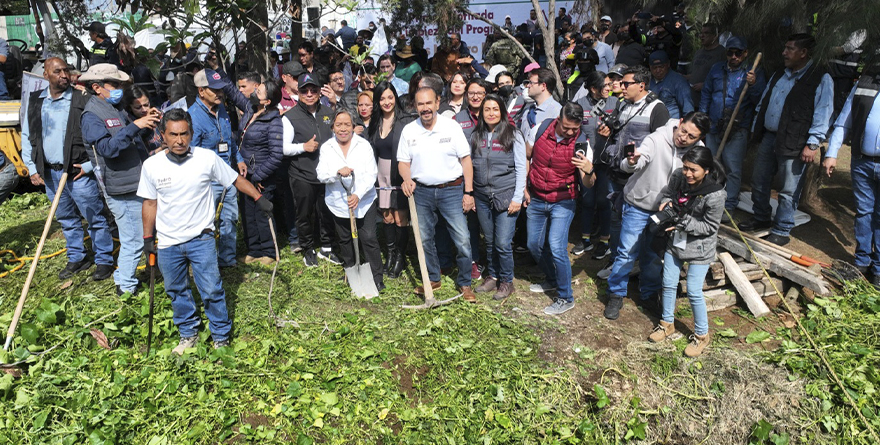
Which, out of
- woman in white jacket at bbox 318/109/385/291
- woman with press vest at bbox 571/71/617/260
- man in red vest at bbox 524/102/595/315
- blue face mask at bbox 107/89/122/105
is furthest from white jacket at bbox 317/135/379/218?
woman with press vest at bbox 571/71/617/260

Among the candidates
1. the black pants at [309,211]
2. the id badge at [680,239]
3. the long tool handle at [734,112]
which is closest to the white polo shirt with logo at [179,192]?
the black pants at [309,211]

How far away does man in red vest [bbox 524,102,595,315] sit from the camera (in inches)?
201

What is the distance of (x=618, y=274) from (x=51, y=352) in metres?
4.96

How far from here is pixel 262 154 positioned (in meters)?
6.42

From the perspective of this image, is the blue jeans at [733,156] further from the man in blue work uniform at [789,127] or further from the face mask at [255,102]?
the face mask at [255,102]

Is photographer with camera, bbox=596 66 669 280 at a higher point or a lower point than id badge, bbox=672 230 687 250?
higher

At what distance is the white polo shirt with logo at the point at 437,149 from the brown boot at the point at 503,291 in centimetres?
125

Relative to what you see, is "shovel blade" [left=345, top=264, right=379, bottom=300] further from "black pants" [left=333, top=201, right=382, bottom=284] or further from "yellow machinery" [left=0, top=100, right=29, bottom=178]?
"yellow machinery" [left=0, top=100, right=29, bottom=178]

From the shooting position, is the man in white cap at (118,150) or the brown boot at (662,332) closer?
the brown boot at (662,332)

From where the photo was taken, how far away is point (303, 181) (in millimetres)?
6301

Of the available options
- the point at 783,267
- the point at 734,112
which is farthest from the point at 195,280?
the point at 734,112

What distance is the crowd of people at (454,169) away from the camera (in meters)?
4.62

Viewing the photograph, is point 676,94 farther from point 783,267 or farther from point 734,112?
point 783,267

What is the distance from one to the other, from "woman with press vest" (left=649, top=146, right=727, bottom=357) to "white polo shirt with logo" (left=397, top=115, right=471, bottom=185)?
1853 mm
